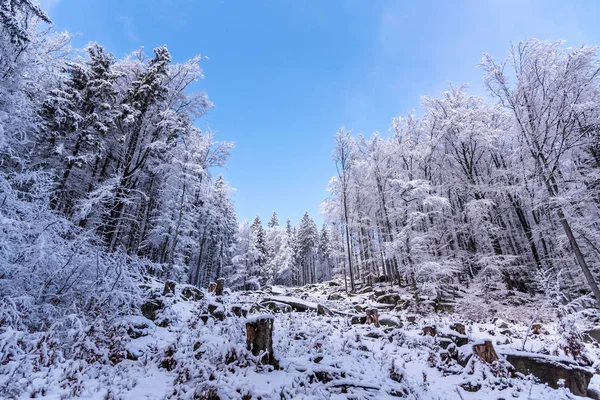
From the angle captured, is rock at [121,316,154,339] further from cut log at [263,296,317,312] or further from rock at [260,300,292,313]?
cut log at [263,296,317,312]

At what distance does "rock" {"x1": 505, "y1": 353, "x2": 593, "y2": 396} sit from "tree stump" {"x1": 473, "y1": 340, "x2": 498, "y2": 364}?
1.27 feet

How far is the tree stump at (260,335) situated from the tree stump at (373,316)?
6825 mm

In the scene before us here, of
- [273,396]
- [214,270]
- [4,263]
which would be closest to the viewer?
[273,396]

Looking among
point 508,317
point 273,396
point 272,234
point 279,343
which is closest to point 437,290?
point 508,317

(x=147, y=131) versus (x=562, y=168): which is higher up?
(x=147, y=131)

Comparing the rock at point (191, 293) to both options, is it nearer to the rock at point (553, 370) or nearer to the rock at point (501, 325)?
the rock at point (553, 370)

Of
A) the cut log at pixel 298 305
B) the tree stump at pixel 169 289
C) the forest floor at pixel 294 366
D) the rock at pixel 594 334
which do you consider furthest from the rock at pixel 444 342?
the tree stump at pixel 169 289

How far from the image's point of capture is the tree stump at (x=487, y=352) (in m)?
6.17

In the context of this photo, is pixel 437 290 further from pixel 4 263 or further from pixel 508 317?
pixel 4 263

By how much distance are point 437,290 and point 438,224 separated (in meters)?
5.53

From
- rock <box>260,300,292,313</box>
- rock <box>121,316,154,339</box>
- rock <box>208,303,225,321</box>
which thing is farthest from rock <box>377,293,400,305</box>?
rock <box>121,316,154,339</box>

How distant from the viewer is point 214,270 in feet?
125

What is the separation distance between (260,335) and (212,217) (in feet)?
78.7

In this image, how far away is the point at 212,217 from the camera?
1089 inches
